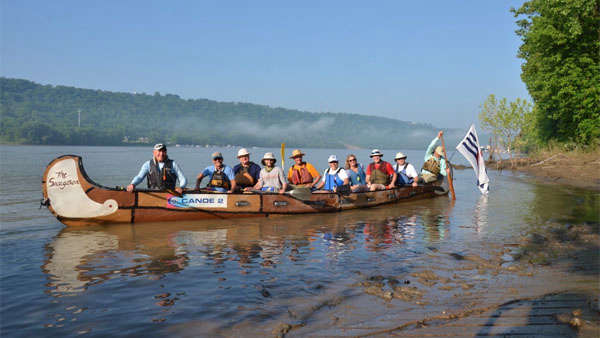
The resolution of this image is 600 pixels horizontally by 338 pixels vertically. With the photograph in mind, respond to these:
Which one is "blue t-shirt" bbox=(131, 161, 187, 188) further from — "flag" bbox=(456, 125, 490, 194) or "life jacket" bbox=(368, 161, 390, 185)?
"flag" bbox=(456, 125, 490, 194)

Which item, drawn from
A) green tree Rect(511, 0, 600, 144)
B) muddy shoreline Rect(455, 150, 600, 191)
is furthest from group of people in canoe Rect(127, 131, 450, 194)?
green tree Rect(511, 0, 600, 144)

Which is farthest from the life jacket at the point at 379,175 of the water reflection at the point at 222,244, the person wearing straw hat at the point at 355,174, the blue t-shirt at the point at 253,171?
the blue t-shirt at the point at 253,171

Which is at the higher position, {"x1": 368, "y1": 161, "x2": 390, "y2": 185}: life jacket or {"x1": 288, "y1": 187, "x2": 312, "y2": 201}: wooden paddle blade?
{"x1": 368, "y1": 161, "x2": 390, "y2": 185}: life jacket

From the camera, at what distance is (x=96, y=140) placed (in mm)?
171875

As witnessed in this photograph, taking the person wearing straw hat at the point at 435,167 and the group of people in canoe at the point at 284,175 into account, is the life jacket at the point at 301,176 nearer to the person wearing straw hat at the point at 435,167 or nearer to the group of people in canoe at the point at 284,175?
the group of people in canoe at the point at 284,175

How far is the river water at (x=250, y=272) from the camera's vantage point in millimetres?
5062

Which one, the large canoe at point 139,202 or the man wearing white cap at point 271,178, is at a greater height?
the man wearing white cap at point 271,178

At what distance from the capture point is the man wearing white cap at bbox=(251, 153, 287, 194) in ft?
42.6

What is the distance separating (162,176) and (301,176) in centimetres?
470

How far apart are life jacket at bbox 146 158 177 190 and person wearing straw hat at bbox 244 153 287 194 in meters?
2.51

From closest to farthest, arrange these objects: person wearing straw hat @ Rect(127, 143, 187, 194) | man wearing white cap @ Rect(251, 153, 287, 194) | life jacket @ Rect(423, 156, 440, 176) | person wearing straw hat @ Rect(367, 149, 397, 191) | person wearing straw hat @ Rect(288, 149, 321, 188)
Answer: person wearing straw hat @ Rect(127, 143, 187, 194), man wearing white cap @ Rect(251, 153, 287, 194), person wearing straw hat @ Rect(288, 149, 321, 188), person wearing straw hat @ Rect(367, 149, 397, 191), life jacket @ Rect(423, 156, 440, 176)

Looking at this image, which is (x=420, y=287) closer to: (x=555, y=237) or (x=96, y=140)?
(x=555, y=237)

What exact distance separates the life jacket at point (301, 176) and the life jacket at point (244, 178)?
1.68 metres

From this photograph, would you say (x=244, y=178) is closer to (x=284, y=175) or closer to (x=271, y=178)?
(x=271, y=178)
